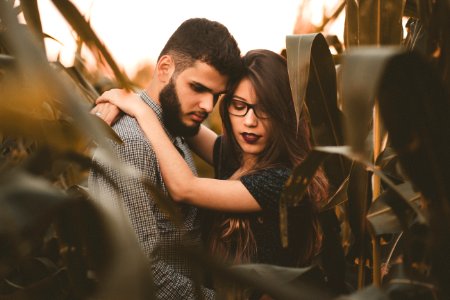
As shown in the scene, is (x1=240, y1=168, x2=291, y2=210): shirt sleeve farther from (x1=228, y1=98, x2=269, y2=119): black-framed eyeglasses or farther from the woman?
(x1=228, y1=98, x2=269, y2=119): black-framed eyeglasses

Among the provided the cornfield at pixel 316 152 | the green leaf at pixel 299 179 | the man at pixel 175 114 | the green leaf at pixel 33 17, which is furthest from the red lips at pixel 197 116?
the green leaf at pixel 33 17

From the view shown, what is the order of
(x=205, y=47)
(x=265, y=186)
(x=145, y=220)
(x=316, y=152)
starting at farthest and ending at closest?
(x=205, y=47) → (x=265, y=186) → (x=145, y=220) → (x=316, y=152)

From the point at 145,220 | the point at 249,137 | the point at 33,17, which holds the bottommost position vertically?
the point at 145,220

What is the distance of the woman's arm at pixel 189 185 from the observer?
40.4 inches

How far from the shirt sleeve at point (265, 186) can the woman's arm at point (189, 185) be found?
1 centimetres

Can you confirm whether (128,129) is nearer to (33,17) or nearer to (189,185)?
(189,185)

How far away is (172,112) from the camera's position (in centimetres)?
114

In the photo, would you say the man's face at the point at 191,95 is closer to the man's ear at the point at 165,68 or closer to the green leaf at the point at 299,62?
the man's ear at the point at 165,68

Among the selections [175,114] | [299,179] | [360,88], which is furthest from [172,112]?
[360,88]

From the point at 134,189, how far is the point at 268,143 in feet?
1.12

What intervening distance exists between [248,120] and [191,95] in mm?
144

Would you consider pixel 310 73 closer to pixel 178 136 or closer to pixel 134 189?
pixel 134 189

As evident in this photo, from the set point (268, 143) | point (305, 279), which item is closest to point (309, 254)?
point (268, 143)

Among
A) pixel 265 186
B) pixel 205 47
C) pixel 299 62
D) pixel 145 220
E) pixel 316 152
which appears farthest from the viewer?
pixel 205 47
